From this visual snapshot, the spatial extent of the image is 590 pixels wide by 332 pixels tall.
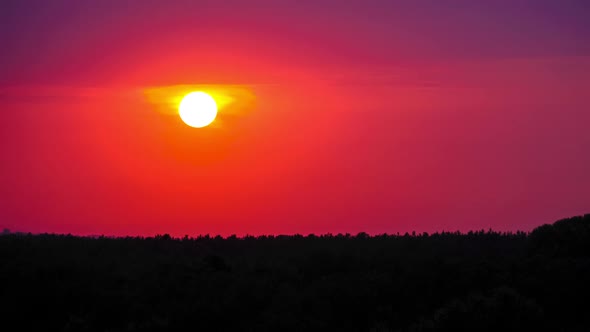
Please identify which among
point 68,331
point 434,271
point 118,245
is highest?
point 118,245

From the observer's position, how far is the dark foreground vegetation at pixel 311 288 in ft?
66.8

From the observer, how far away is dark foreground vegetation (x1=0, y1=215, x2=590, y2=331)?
20359mm

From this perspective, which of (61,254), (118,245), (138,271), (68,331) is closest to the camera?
(68,331)

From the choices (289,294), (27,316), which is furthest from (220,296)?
(27,316)

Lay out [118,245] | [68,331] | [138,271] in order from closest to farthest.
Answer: [68,331], [138,271], [118,245]

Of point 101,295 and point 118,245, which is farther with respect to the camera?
point 118,245

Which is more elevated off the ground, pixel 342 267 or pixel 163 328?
pixel 342 267

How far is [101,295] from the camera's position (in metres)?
22.9

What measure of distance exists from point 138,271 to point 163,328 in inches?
188

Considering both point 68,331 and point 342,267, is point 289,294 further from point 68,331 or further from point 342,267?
point 68,331

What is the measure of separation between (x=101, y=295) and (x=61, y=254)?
536 cm

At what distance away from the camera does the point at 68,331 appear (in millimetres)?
20750

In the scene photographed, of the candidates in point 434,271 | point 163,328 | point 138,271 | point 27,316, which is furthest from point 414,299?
point 27,316

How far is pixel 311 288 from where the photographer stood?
23.0 meters
